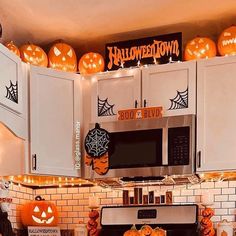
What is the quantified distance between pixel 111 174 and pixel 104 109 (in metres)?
0.48

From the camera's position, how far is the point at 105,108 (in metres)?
3.96

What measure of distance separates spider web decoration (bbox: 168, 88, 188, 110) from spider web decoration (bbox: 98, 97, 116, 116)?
446 mm

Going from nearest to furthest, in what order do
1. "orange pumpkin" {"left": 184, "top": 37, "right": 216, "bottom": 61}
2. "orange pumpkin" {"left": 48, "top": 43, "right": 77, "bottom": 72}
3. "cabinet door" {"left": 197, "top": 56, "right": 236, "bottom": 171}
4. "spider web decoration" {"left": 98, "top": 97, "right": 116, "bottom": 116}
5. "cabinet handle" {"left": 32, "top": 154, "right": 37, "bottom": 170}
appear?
"cabinet door" {"left": 197, "top": 56, "right": 236, "bottom": 171}, "cabinet handle" {"left": 32, "top": 154, "right": 37, "bottom": 170}, "orange pumpkin" {"left": 184, "top": 37, "right": 216, "bottom": 61}, "spider web decoration" {"left": 98, "top": 97, "right": 116, "bottom": 116}, "orange pumpkin" {"left": 48, "top": 43, "right": 77, "bottom": 72}

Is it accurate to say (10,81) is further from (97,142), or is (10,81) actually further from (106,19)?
A: (106,19)

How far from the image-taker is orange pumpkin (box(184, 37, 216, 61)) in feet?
12.5

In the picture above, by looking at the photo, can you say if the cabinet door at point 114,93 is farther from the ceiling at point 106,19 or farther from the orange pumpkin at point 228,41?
the orange pumpkin at point 228,41

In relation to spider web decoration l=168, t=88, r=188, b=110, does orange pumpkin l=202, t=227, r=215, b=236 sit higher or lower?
lower

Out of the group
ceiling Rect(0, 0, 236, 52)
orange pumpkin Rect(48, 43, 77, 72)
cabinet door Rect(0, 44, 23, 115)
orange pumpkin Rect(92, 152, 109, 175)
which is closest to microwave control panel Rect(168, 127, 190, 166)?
orange pumpkin Rect(92, 152, 109, 175)

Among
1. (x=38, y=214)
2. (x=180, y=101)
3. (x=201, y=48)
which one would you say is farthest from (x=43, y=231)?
(x=201, y=48)

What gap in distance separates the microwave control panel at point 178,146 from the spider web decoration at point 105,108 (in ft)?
1.57

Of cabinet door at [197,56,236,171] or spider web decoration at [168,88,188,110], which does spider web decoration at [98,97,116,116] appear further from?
cabinet door at [197,56,236,171]

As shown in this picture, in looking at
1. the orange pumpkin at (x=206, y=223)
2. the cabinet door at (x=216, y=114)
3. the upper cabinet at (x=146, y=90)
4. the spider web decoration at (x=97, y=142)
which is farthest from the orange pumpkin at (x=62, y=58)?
the orange pumpkin at (x=206, y=223)

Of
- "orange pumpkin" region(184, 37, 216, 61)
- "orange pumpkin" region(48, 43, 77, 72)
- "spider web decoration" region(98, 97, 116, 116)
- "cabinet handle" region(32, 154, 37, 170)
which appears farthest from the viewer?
"orange pumpkin" region(48, 43, 77, 72)

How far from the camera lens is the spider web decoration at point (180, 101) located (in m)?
3.74
